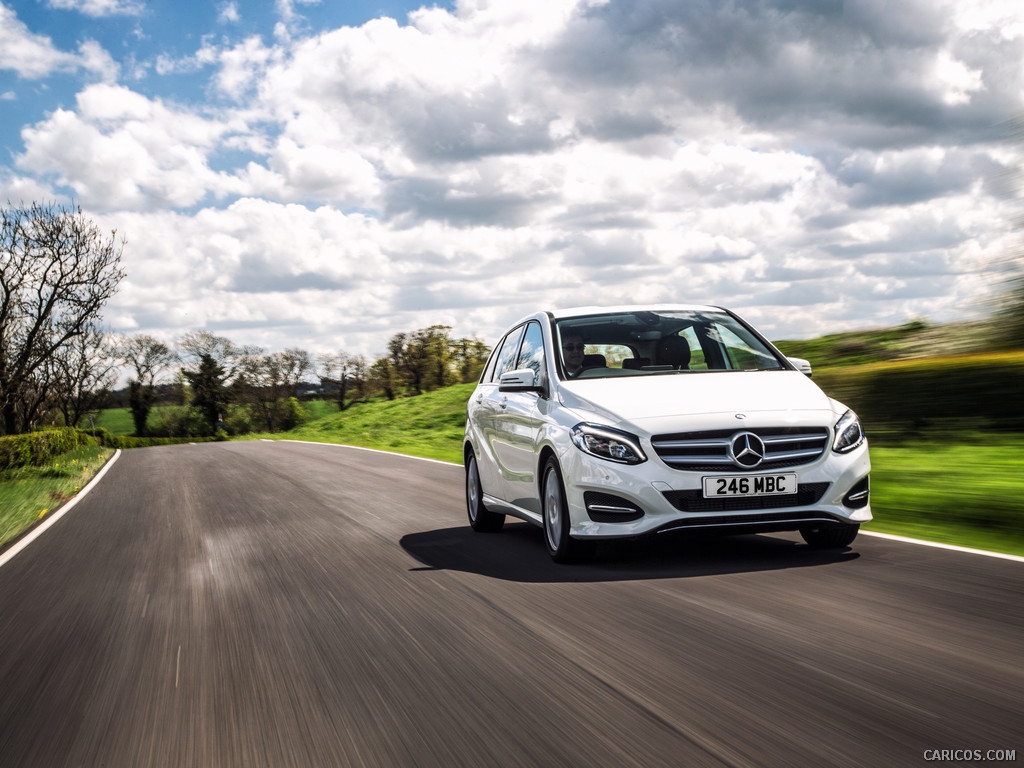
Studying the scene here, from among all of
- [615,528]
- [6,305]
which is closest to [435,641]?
[615,528]

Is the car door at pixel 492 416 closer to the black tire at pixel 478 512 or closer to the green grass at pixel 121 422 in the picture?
the black tire at pixel 478 512

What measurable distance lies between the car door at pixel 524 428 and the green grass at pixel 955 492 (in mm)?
2929

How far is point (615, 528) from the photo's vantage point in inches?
243

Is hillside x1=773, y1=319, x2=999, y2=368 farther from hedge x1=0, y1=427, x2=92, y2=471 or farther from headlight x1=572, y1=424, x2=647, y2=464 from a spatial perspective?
hedge x1=0, y1=427, x2=92, y2=471

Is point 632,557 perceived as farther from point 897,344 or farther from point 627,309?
point 897,344

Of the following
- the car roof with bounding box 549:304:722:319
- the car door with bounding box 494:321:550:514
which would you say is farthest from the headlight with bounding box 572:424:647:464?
the car roof with bounding box 549:304:722:319

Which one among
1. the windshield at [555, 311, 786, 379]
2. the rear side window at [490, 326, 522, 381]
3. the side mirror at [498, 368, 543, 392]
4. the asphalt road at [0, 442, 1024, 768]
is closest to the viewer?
the asphalt road at [0, 442, 1024, 768]

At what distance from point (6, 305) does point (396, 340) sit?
3896 cm

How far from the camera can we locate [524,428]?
7508mm

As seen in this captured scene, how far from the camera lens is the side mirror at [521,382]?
7059 millimetres

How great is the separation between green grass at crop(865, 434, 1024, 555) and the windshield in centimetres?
190

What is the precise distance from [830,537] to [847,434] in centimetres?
91

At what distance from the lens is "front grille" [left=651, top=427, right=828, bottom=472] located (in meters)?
6.04

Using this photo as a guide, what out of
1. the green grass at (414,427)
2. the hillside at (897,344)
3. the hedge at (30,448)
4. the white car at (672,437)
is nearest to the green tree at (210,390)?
the green grass at (414,427)
